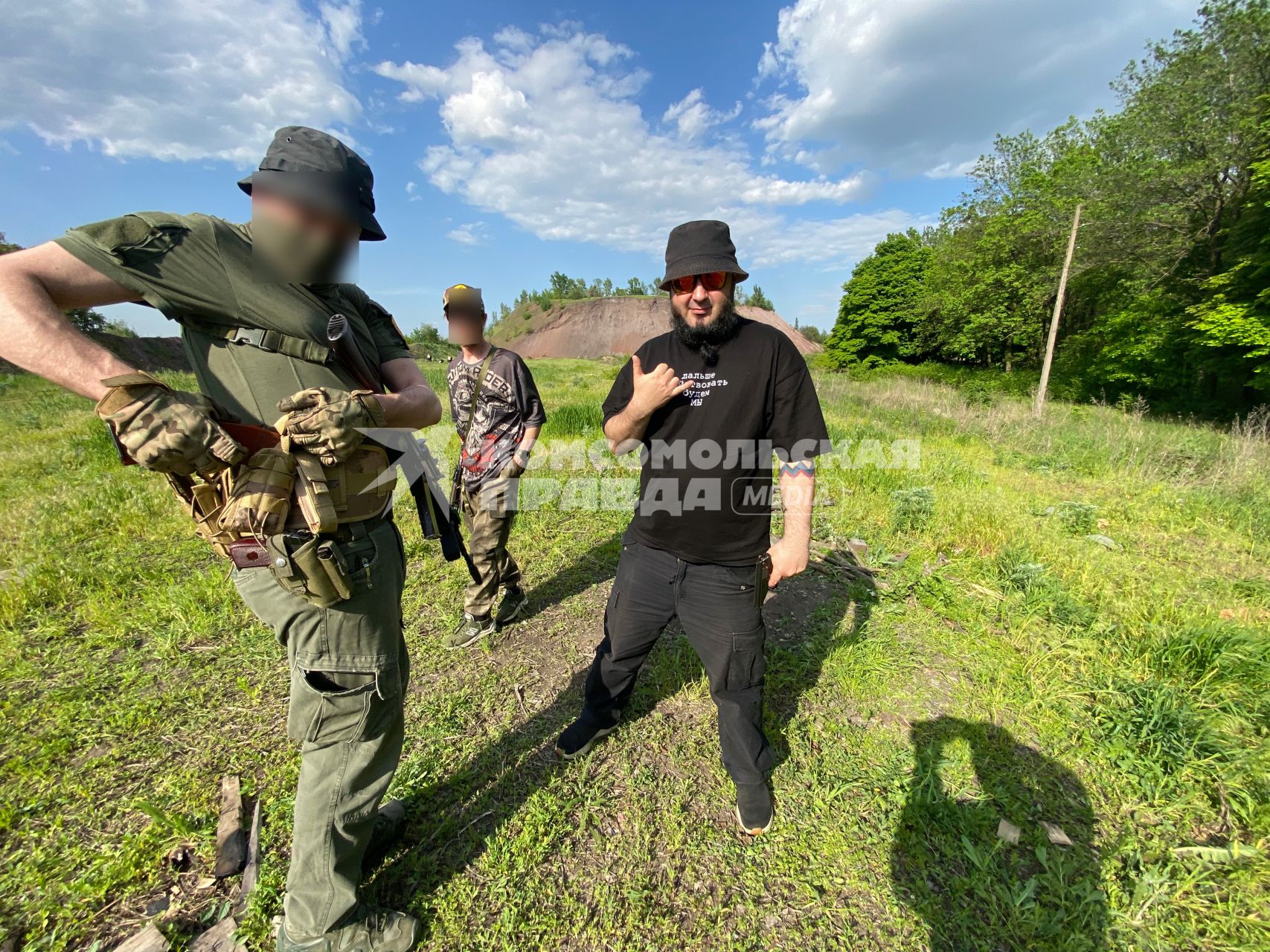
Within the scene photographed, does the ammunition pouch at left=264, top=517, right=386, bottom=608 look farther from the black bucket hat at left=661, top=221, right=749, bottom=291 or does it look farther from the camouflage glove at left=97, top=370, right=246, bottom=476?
the black bucket hat at left=661, top=221, right=749, bottom=291

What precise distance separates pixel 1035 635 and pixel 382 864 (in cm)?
399

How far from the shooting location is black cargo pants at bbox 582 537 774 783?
1893 millimetres

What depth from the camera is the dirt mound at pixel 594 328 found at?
52.9 metres

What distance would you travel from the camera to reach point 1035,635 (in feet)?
10.3

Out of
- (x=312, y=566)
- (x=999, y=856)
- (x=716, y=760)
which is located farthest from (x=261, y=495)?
(x=999, y=856)

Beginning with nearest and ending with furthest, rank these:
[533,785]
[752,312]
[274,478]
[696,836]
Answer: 1. [274,478]
2. [696,836]
3. [533,785]
4. [752,312]

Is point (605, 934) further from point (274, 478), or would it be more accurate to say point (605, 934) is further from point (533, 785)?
point (274, 478)

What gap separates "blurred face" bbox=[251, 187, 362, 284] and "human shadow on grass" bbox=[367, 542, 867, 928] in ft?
7.07

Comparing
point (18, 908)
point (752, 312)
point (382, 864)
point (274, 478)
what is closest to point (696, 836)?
point (382, 864)

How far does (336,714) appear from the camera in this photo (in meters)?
1.39

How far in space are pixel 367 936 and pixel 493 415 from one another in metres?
2.61

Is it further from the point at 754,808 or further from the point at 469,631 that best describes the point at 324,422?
the point at 469,631

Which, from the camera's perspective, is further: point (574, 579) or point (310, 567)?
point (574, 579)

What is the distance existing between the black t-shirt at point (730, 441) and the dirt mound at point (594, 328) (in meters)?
50.6
